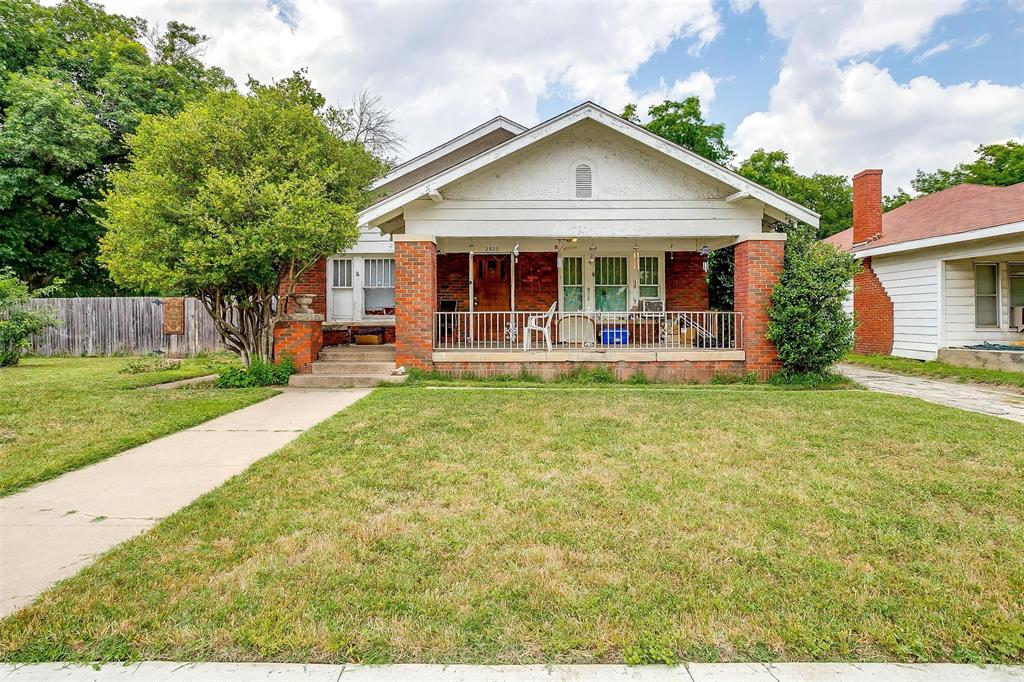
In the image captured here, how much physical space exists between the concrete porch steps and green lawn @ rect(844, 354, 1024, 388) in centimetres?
1190

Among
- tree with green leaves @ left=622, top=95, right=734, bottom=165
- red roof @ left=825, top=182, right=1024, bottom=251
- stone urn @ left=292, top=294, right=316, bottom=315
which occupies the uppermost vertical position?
tree with green leaves @ left=622, top=95, right=734, bottom=165

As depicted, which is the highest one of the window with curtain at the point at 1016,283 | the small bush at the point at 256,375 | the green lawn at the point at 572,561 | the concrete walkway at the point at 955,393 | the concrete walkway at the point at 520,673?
the window with curtain at the point at 1016,283

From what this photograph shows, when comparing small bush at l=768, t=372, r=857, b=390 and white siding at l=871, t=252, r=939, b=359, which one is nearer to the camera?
small bush at l=768, t=372, r=857, b=390

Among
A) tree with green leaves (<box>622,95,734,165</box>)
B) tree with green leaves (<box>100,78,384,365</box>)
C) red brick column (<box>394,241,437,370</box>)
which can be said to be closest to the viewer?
tree with green leaves (<box>100,78,384,365</box>)

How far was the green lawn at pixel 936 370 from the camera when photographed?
396 inches

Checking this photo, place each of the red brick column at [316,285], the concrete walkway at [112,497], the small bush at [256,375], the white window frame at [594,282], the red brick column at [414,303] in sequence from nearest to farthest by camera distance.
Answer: the concrete walkway at [112,497] → the small bush at [256,375] → the red brick column at [414,303] → the red brick column at [316,285] → the white window frame at [594,282]

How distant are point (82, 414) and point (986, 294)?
19430 millimetres

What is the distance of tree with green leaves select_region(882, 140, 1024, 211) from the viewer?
2592 cm

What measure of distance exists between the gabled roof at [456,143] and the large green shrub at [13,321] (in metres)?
10.1

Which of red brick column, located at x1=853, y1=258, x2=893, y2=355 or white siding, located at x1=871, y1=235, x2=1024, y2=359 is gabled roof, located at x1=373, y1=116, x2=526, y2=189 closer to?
red brick column, located at x1=853, y1=258, x2=893, y2=355

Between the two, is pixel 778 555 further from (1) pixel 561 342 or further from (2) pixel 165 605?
(1) pixel 561 342

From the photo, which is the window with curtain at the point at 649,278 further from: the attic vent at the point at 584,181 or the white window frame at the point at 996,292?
the white window frame at the point at 996,292

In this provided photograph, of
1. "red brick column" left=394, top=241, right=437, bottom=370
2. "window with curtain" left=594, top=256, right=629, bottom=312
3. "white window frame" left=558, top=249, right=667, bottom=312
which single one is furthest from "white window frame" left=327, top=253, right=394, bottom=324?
"window with curtain" left=594, top=256, right=629, bottom=312

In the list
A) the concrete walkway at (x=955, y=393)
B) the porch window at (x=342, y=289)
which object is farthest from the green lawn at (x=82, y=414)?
the concrete walkway at (x=955, y=393)
